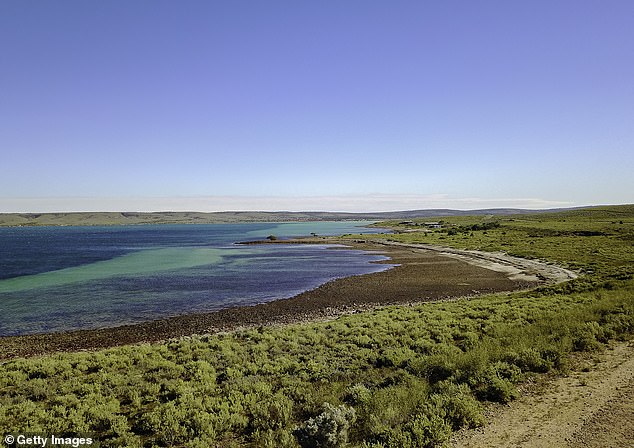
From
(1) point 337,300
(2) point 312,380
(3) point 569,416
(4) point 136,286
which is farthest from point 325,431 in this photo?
(4) point 136,286

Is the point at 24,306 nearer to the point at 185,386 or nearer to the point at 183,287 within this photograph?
the point at 183,287

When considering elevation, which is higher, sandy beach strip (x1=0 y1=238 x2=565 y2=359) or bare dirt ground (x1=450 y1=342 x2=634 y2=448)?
bare dirt ground (x1=450 y1=342 x2=634 y2=448)

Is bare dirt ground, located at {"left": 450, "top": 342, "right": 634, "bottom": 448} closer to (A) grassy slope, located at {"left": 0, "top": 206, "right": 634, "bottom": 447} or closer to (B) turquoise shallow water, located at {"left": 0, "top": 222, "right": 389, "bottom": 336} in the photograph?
(A) grassy slope, located at {"left": 0, "top": 206, "right": 634, "bottom": 447}

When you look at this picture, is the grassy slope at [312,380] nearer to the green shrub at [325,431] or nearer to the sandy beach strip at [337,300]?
the green shrub at [325,431]

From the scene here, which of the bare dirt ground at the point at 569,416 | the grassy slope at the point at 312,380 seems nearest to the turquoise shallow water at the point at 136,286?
the grassy slope at the point at 312,380

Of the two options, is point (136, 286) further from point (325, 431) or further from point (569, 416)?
point (569, 416)

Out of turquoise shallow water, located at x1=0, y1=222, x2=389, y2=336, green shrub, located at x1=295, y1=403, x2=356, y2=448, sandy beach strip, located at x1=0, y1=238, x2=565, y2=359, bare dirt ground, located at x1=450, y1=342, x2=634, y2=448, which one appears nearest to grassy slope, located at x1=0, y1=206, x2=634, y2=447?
green shrub, located at x1=295, y1=403, x2=356, y2=448

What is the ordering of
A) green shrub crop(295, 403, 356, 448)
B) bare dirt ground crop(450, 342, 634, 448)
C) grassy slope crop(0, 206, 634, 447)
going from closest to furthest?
1. bare dirt ground crop(450, 342, 634, 448)
2. green shrub crop(295, 403, 356, 448)
3. grassy slope crop(0, 206, 634, 447)
